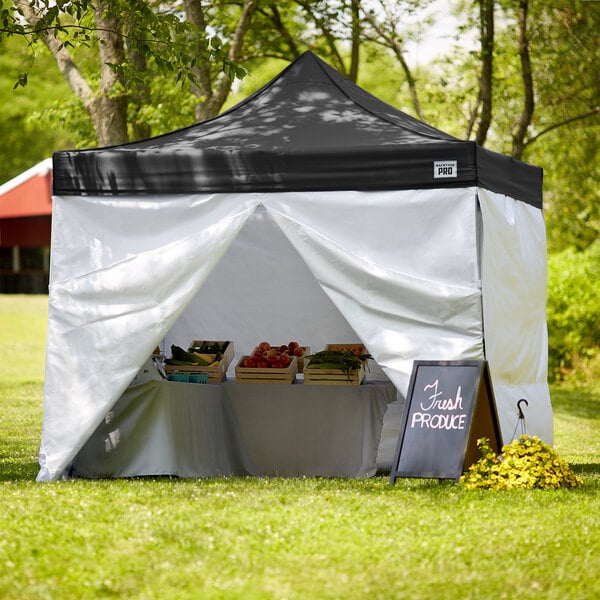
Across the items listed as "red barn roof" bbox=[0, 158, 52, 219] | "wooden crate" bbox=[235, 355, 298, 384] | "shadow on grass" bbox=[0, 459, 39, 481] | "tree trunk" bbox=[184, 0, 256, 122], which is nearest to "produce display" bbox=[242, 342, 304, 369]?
"wooden crate" bbox=[235, 355, 298, 384]

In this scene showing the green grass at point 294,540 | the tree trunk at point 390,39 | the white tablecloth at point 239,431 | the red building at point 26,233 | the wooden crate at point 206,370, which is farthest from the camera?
the red building at point 26,233

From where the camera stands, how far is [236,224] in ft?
25.2

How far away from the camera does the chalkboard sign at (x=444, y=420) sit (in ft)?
23.5

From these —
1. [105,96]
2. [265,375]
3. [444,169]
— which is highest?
[105,96]

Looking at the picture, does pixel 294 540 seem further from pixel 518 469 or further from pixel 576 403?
pixel 576 403

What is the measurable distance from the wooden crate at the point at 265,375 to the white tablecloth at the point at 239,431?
0.06 meters

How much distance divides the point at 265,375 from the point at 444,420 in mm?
1920

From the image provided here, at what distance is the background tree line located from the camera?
467 inches

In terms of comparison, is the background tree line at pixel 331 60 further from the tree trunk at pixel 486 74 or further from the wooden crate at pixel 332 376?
the wooden crate at pixel 332 376

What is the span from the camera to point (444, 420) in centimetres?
730

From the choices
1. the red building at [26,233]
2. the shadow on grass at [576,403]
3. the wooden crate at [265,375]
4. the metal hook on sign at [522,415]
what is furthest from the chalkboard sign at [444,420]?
the red building at [26,233]

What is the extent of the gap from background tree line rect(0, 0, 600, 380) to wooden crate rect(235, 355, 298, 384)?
2346 millimetres

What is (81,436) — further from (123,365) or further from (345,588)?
(345,588)

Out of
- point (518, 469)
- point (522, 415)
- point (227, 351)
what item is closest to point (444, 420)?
point (518, 469)
